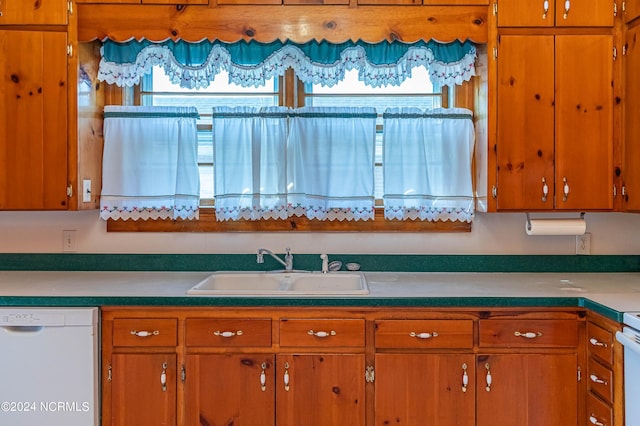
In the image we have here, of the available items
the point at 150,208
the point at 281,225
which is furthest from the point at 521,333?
the point at 150,208

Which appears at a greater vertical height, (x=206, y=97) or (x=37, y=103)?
(x=206, y=97)

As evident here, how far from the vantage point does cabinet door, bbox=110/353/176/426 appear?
2.03 meters

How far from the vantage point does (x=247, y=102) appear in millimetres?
2711

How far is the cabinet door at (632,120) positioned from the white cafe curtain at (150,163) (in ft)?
6.87

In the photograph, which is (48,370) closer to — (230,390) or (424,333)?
(230,390)

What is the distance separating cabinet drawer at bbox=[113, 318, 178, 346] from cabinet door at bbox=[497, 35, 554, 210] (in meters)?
1.61

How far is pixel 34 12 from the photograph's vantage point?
7.58 feet

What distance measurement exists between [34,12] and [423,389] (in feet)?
7.95

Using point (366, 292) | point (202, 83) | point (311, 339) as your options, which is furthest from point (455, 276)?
point (202, 83)

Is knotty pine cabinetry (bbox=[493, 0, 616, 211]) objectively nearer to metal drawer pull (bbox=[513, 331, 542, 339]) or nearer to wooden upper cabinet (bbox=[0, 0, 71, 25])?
metal drawer pull (bbox=[513, 331, 542, 339])

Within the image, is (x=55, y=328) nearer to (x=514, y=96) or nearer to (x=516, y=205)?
(x=516, y=205)

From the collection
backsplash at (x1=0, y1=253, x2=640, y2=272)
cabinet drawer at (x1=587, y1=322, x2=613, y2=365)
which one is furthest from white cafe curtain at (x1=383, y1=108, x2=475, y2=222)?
cabinet drawer at (x1=587, y1=322, x2=613, y2=365)

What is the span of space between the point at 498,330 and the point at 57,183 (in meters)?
2.07

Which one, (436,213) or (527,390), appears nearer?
(527,390)
